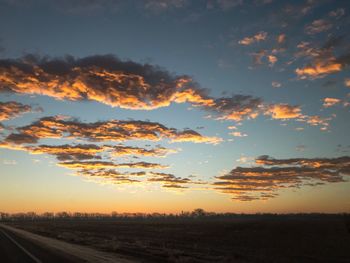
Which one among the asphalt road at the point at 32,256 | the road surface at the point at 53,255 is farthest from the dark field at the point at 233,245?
the asphalt road at the point at 32,256

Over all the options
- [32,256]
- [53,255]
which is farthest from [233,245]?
[32,256]

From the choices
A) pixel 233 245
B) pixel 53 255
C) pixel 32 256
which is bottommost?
pixel 32 256

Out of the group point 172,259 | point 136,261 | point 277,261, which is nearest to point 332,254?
point 277,261

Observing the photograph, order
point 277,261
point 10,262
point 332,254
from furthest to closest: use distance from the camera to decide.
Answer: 1. point 332,254
2. point 277,261
3. point 10,262

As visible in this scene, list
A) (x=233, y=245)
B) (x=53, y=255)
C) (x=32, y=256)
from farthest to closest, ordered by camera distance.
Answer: (x=233, y=245)
(x=53, y=255)
(x=32, y=256)

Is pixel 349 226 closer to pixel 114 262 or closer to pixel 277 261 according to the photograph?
pixel 277 261

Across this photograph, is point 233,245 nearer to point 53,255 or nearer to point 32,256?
point 53,255

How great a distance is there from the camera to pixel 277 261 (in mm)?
29484

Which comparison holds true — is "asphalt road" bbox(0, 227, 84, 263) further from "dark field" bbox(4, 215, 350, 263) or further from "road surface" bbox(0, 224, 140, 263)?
"dark field" bbox(4, 215, 350, 263)

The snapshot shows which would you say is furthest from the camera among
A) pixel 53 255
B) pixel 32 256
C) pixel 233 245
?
pixel 233 245

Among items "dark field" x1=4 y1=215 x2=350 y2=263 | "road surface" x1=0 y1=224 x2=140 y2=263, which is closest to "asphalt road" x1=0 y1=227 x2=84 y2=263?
"road surface" x1=0 y1=224 x2=140 y2=263

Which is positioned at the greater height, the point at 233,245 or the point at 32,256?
the point at 233,245

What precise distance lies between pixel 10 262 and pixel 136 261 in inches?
271

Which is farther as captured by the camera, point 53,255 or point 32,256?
point 53,255
